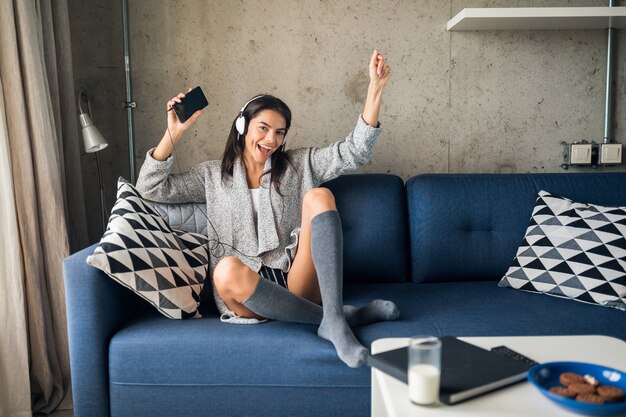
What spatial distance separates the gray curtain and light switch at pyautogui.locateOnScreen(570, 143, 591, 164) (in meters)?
2.08

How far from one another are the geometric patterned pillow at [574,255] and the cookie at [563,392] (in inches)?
37.7

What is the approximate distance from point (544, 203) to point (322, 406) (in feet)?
3.76

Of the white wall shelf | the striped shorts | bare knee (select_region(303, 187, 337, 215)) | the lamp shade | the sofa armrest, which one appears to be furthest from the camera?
the white wall shelf

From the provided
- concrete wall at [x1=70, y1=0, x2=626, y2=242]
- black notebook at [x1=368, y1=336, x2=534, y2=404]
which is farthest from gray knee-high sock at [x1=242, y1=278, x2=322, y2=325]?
concrete wall at [x1=70, y1=0, x2=626, y2=242]

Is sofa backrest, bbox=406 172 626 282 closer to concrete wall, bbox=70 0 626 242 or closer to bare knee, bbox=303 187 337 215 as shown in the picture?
concrete wall, bbox=70 0 626 242

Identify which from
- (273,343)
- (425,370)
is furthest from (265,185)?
(425,370)

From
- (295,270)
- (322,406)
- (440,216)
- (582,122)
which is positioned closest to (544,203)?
(440,216)

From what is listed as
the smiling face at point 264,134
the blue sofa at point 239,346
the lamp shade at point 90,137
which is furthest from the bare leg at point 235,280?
the lamp shade at point 90,137

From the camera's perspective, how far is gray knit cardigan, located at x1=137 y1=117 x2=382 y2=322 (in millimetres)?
2119

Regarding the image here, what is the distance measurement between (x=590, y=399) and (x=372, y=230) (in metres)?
1.28

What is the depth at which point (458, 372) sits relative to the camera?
118 centimetres

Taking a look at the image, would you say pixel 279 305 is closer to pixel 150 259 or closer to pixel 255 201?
pixel 150 259

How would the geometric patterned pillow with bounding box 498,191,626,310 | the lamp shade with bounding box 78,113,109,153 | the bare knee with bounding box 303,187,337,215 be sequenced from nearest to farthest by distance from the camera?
the bare knee with bounding box 303,187,337,215 < the geometric patterned pillow with bounding box 498,191,626,310 < the lamp shade with bounding box 78,113,109,153

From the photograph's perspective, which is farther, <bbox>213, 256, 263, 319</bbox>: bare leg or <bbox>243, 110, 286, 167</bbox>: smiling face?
<bbox>243, 110, 286, 167</bbox>: smiling face
